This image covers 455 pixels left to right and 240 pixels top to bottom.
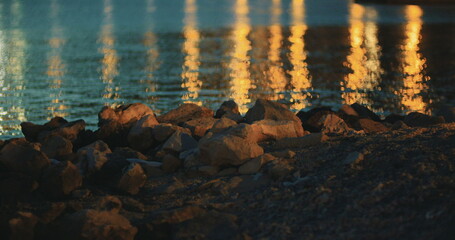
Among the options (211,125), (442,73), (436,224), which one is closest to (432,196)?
(436,224)

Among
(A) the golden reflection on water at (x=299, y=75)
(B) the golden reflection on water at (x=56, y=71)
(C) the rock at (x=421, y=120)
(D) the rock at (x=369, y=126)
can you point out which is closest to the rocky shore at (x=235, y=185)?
(D) the rock at (x=369, y=126)

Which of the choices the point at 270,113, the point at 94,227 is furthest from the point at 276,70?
the point at 94,227

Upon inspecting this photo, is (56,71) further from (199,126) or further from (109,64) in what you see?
(199,126)

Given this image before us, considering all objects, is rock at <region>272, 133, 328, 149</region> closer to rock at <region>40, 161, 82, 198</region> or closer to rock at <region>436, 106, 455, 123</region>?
rock at <region>40, 161, 82, 198</region>

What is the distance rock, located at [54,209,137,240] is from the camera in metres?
5.75

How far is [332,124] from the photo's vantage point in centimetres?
953

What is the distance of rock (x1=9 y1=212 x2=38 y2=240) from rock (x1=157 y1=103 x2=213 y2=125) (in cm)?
477

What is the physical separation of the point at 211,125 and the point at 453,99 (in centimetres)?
767

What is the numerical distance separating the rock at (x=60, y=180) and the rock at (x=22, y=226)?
1.10 m

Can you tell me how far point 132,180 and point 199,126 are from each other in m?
2.16

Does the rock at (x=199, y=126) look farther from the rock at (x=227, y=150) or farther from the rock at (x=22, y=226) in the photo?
the rock at (x=22, y=226)

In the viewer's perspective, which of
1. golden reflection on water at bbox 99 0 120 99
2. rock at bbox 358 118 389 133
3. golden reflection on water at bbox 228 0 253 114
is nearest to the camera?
rock at bbox 358 118 389 133

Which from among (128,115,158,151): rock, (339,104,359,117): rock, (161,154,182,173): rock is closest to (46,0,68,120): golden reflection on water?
(128,115,158,151): rock

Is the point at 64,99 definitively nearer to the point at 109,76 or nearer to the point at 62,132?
the point at 109,76
